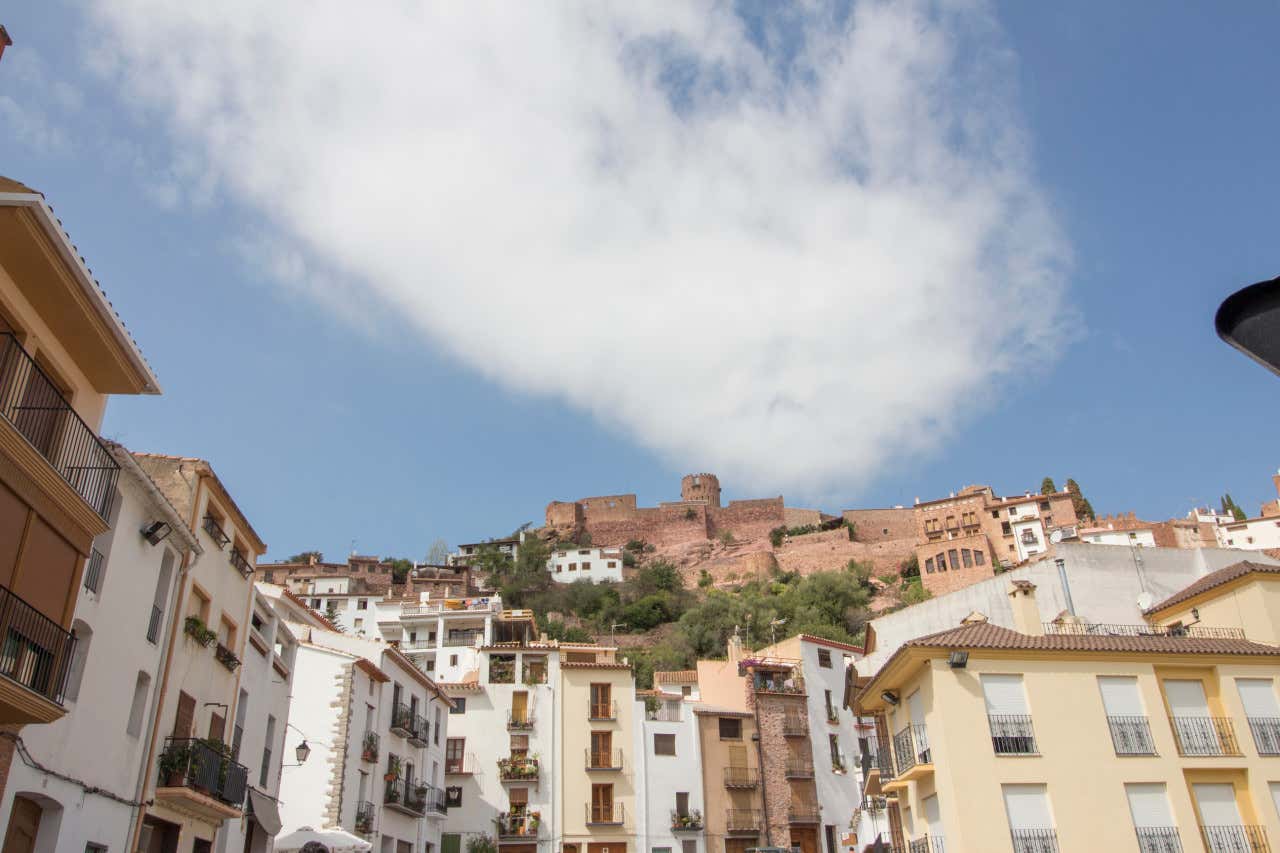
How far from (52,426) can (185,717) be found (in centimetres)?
861

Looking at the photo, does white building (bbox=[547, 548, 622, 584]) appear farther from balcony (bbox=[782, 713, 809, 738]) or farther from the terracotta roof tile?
the terracotta roof tile

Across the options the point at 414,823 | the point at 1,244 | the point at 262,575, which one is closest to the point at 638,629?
the point at 262,575

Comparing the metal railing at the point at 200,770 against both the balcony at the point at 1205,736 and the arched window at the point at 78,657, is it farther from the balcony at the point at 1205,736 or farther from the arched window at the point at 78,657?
the balcony at the point at 1205,736

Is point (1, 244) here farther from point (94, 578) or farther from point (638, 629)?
point (638, 629)

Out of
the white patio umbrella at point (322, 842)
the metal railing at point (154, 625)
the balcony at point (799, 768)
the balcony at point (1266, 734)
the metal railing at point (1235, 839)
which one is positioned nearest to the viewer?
the metal railing at point (154, 625)

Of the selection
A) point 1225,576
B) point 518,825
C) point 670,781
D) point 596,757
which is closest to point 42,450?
point 1225,576

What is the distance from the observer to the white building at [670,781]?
3900 cm

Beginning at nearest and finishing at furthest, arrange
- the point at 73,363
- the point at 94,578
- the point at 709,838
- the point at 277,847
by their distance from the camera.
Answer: the point at 73,363, the point at 94,578, the point at 277,847, the point at 709,838

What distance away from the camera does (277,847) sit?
991 inches

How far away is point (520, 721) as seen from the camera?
39969 millimetres

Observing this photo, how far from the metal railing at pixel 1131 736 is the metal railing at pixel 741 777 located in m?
20.0

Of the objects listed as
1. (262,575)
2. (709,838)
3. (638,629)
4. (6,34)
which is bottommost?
(709,838)

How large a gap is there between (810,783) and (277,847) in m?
23.1

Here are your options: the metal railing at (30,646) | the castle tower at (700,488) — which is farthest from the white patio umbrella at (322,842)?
the castle tower at (700,488)
